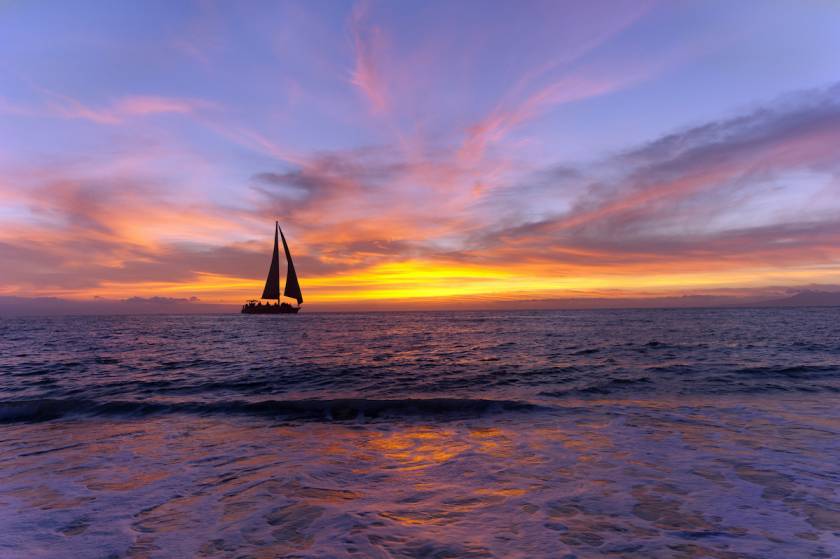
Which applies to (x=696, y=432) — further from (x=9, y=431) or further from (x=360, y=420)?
(x=9, y=431)

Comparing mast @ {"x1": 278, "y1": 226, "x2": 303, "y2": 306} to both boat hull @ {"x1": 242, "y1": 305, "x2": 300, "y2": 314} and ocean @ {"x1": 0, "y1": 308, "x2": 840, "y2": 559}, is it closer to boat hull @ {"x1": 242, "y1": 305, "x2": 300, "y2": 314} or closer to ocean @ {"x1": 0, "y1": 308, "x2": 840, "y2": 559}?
boat hull @ {"x1": 242, "y1": 305, "x2": 300, "y2": 314}

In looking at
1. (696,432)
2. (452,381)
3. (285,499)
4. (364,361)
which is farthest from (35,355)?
(696,432)

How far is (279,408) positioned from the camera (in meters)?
13.7

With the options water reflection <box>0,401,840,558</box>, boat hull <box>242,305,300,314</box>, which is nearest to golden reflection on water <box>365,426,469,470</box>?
water reflection <box>0,401,840,558</box>

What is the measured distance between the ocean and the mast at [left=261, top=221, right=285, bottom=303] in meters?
93.9

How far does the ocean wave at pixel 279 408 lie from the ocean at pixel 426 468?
0.32 feet

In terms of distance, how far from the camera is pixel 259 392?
16484 mm

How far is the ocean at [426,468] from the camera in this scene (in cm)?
513

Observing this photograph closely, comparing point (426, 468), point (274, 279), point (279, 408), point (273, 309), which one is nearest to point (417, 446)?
point (426, 468)

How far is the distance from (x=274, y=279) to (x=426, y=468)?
11336cm

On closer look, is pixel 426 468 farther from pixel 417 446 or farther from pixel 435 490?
pixel 417 446

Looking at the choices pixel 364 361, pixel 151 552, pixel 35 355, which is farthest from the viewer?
pixel 35 355

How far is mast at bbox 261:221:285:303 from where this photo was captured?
109 m

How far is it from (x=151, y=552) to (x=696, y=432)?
10.5 metres
